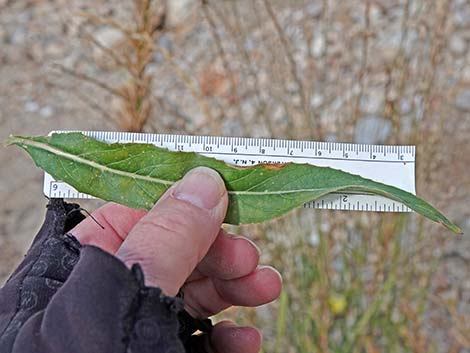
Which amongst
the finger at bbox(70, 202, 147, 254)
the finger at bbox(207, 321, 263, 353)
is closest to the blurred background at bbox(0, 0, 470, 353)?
the finger at bbox(70, 202, 147, 254)

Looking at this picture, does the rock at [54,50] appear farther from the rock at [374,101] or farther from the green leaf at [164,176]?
the green leaf at [164,176]

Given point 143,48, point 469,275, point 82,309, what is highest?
point 143,48

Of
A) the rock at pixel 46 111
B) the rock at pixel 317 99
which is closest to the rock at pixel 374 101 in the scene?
the rock at pixel 317 99

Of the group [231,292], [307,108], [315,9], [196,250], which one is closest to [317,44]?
[315,9]

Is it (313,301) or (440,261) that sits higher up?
(440,261)

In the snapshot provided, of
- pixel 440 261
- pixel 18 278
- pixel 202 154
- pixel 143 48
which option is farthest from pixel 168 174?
pixel 440 261

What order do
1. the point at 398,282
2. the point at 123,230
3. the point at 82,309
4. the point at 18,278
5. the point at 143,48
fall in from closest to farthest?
the point at 82,309
the point at 18,278
the point at 123,230
the point at 143,48
the point at 398,282

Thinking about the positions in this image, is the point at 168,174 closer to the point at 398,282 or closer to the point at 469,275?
the point at 398,282
